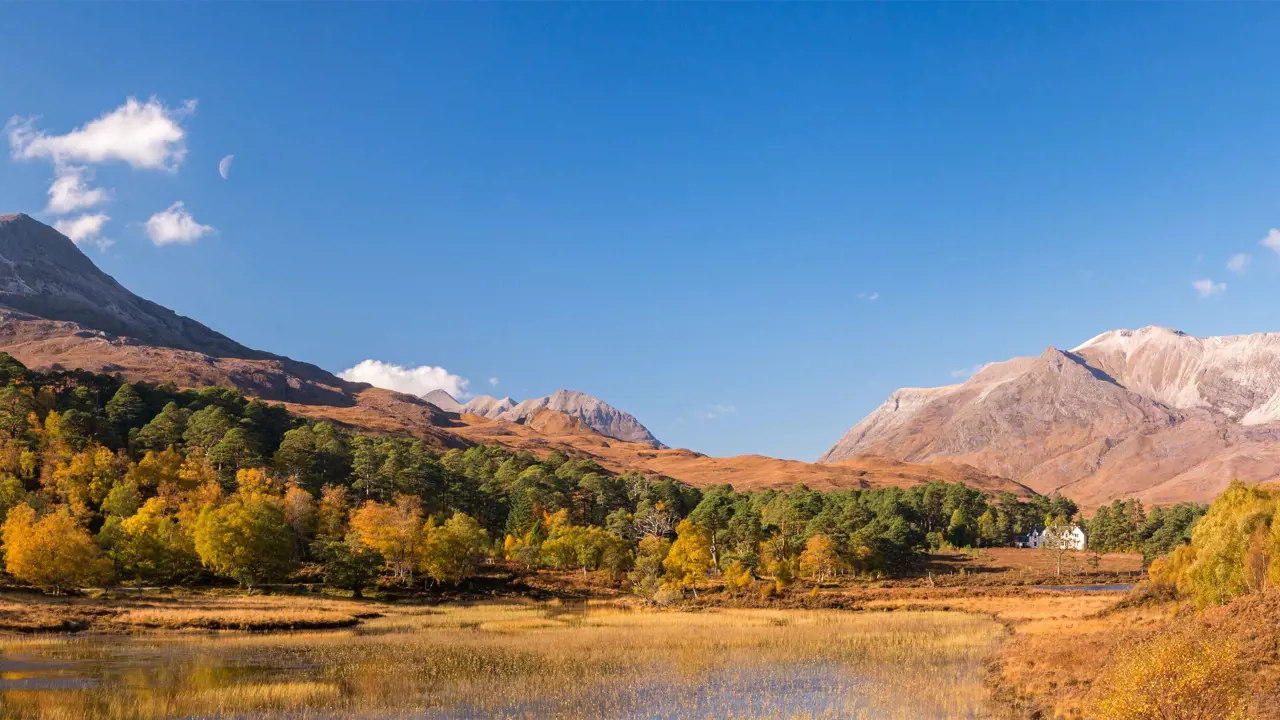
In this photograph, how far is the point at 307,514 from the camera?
10338 cm

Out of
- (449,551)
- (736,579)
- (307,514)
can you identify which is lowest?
(736,579)

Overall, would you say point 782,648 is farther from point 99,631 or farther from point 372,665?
point 99,631

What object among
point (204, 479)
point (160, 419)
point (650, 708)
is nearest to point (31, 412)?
point (160, 419)

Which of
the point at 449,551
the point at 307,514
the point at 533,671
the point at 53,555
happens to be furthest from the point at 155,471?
the point at 533,671

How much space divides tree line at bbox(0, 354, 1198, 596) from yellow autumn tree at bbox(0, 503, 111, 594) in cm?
17

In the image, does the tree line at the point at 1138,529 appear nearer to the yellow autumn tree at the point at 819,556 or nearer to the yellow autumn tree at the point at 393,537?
the yellow autumn tree at the point at 819,556

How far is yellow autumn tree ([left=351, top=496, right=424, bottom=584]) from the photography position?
92438mm

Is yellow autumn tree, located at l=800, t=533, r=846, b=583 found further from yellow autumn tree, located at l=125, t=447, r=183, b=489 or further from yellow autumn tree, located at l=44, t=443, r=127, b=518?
yellow autumn tree, located at l=44, t=443, r=127, b=518

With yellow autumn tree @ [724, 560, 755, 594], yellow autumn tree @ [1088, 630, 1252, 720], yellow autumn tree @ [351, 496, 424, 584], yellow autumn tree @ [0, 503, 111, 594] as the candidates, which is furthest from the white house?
yellow autumn tree @ [0, 503, 111, 594]

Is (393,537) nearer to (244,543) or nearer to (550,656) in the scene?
(244,543)

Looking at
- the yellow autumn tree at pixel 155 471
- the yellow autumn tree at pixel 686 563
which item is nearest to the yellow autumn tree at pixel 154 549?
the yellow autumn tree at pixel 155 471

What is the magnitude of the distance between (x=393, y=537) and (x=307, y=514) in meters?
17.6

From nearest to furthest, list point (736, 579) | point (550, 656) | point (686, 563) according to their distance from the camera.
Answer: point (550, 656), point (686, 563), point (736, 579)

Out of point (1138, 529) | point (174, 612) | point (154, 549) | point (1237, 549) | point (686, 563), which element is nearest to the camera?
point (1237, 549)
